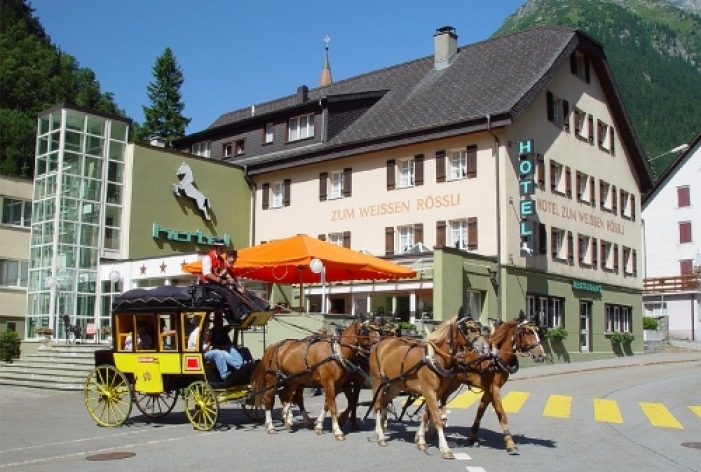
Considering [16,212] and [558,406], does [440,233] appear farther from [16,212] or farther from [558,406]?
[16,212]

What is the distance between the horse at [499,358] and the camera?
12.2m

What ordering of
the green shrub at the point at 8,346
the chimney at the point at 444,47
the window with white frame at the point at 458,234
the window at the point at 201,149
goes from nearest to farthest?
1. the green shrub at the point at 8,346
2. the window with white frame at the point at 458,234
3. the chimney at the point at 444,47
4. the window at the point at 201,149

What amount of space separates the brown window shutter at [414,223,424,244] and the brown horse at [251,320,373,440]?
65.3ft

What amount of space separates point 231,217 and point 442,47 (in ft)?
42.4

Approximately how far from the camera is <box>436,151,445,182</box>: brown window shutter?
1330 inches

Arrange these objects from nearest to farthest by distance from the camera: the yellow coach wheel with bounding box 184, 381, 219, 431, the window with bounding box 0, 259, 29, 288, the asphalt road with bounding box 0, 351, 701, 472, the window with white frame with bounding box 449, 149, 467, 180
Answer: the asphalt road with bounding box 0, 351, 701, 472 < the yellow coach wheel with bounding box 184, 381, 219, 431 < the window with white frame with bounding box 449, 149, 467, 180 < the window with bounding box 0, 259, 29, 288

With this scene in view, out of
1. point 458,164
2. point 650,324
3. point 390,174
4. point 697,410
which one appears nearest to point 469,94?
point 458,164

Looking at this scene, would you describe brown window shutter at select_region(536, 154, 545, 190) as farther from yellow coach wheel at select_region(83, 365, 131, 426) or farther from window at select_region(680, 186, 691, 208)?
window at select_region(680, 186, 691, 208)

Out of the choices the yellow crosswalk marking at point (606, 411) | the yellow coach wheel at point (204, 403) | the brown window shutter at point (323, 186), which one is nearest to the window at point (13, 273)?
the brown window shutter at point (323, 186)

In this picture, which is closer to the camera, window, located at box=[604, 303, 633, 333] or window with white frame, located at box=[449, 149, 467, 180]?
window with white frame, located at box=[449, 149, 467, 180]

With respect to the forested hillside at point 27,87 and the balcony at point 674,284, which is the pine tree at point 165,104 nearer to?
the forested hillside at point 27,87

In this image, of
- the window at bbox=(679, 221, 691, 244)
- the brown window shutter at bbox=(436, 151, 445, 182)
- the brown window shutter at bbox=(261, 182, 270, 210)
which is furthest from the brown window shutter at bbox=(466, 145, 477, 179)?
the window at bbox=(679, 221, 691, 244)

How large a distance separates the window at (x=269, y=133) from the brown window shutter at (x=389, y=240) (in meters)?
9.10

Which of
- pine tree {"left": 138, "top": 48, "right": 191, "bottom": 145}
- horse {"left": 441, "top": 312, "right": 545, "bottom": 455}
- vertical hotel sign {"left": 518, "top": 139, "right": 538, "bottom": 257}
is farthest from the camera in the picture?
pine tree {"left": 138, "top": 48, "right": 191, "bottom": 145}
